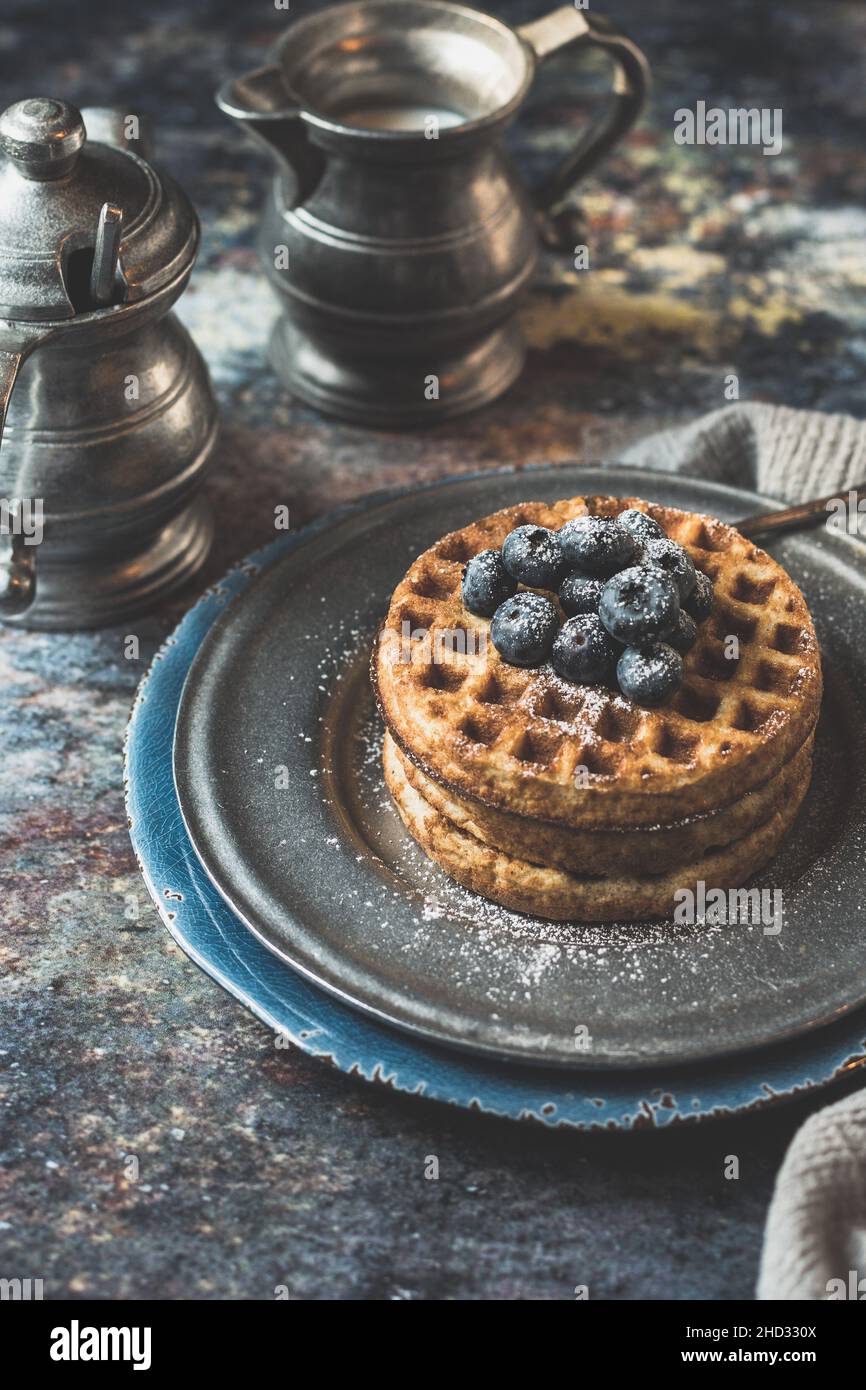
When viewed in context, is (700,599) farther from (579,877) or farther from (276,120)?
(276,120)

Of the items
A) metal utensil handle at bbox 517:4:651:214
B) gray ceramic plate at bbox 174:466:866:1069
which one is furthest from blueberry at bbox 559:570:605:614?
metal utensil handle at bbox 517:4:651:214

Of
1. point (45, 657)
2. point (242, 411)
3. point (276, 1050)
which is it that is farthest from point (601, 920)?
point (242, 411)

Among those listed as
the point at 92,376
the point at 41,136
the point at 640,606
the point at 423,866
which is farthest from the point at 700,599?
the point at 41,136

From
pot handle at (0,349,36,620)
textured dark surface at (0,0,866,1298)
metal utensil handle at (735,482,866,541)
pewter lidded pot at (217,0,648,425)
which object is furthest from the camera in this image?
pewter lidded pot at (217,0,648,425)

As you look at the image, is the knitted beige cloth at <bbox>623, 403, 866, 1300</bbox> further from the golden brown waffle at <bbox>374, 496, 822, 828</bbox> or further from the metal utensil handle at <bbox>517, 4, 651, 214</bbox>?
the metal utensil handle at <bbox>517, 4, 651, 214</bbox>

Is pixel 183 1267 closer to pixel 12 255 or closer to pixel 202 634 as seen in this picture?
A: pixel 202 634

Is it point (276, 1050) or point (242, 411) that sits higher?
point (242, 411)

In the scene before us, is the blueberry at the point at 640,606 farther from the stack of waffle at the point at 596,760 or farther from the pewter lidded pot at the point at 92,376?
the pewter lidded pot at the point at 92,376
